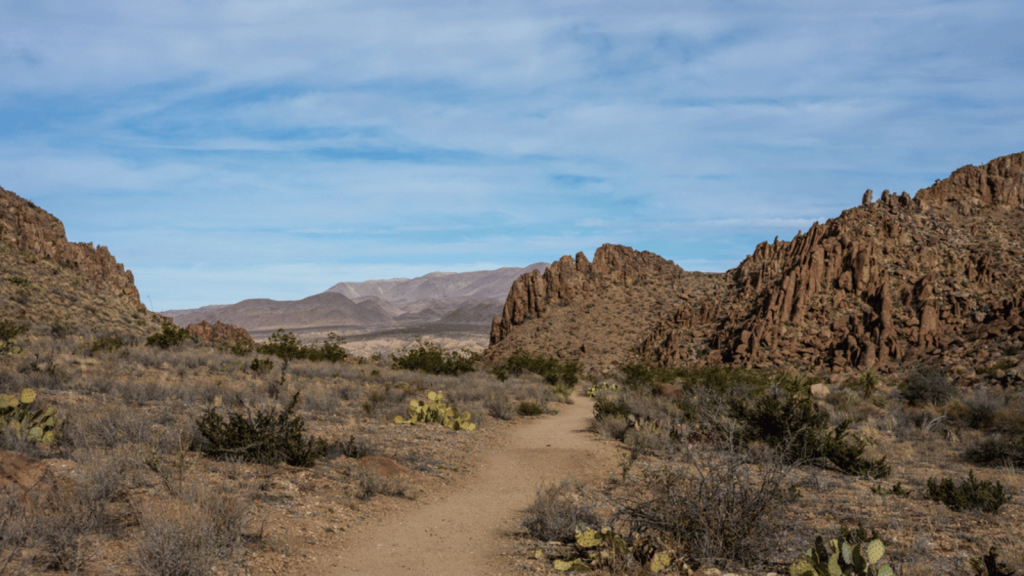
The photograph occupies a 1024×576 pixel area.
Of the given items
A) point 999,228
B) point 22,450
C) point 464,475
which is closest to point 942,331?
point 999,228

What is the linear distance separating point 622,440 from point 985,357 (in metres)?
24.1

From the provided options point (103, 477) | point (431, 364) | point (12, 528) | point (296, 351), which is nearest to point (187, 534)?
point (12, 528)

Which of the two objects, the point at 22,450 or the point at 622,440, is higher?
the point at 22,450

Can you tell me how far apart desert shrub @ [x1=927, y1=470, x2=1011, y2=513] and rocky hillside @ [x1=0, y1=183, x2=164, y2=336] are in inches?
1523

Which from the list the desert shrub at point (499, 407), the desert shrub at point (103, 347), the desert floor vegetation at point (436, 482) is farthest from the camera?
the desert shrub at point (103, 347)

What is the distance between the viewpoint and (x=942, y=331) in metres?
33.1

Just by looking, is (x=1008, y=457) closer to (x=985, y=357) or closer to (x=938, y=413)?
(x=938, y=413)

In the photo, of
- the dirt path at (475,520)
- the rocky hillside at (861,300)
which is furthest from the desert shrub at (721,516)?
the rocky hillside at (861,300)

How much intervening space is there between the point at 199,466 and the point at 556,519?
519cm

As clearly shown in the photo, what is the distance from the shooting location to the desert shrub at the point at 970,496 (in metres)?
7.46

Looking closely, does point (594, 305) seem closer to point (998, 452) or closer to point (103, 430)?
point (998, 452)

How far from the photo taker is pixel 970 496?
773 centimetres

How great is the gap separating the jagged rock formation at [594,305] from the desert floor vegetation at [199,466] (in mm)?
29290

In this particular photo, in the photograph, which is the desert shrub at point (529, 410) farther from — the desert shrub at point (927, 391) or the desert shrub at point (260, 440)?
the desert shrub at point (927, 391)
